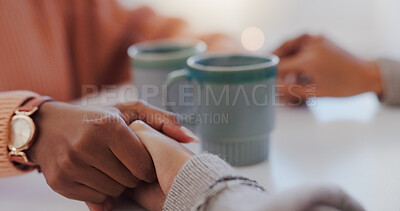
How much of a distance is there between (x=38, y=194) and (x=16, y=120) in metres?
0.10

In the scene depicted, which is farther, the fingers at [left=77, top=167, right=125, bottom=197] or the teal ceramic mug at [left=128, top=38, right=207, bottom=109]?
the teal ceramic mug at [left=128, top=38, right=207, bottom=109]

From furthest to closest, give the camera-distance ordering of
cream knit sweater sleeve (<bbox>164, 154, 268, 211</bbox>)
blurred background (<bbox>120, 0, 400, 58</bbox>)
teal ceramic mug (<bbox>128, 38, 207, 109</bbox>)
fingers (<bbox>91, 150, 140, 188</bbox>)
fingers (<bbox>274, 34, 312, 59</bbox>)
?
blurred background (<bbox>120, 0, 400, 58</bbox>)
fingers (<bbox>274, 34, 312, 59</bbox>)
teal ceramic mug (<bbox>128, 38, 207, 109</bbox>)
fingers (<bbox>91, 150, 140, 188</bbox>)
cream knit sweater sleeve (<bbox>164, 154, 268, 211</bbox>)

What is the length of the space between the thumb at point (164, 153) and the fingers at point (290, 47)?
481 mm

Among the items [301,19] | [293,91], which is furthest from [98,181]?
[301,19]

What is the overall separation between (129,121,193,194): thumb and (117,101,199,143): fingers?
3 centimetres

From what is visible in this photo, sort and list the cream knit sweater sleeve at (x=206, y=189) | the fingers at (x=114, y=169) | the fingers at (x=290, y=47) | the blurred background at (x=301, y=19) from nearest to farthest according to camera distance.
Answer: the cream knit sweater sleeve at (x=206, y=189) < the fingers at (x=114, y=169) < the fingers at (x=290, y=47) < the blurred background at (x=301, y=19)

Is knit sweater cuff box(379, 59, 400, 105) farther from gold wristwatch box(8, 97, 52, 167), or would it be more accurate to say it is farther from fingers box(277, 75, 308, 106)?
gold wristwatch box(8, 97, 52, 167)

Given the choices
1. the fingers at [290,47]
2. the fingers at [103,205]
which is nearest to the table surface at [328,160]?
the fingers at [103,205]

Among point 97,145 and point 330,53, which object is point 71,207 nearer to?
point 97,145

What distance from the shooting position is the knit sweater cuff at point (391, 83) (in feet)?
2.65

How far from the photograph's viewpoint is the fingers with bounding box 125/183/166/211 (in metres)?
0.47

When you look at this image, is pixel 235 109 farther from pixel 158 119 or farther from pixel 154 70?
pixel 154 70

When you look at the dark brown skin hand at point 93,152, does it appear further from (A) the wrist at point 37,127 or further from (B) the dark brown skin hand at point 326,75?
(B) the dark brown skin hand at point 326,75

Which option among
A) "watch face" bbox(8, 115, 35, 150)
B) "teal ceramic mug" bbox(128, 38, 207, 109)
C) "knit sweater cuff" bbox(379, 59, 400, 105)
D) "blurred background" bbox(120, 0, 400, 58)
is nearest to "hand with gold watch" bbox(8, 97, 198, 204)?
"watch face" bbox(8, 115, 35, 150)
